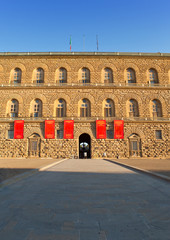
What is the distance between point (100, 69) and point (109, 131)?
28.3ft

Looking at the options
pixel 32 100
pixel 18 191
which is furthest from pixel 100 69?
pixel 18 191

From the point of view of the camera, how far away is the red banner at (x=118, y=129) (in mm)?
19391

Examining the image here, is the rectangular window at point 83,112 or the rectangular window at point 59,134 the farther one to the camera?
the rectangular window at point 83,112

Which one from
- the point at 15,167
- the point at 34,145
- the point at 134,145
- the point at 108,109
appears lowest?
the point at 15,167

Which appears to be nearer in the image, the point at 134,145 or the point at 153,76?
the point at 134,145

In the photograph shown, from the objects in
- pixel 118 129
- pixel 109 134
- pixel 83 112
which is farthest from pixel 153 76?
pixel 83 112

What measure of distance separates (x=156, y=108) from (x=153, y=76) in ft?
15.4

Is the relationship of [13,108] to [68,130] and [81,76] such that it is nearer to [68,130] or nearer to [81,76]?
[68,130]

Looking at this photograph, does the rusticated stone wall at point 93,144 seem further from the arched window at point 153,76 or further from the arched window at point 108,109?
the arched window at point 153,76

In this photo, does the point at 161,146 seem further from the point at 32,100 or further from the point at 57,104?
the point at 32,100

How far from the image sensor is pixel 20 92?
20766mm

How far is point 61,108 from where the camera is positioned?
67.4 ft

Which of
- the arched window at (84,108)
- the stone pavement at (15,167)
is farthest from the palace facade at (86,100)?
the stone pavement at (15,167)

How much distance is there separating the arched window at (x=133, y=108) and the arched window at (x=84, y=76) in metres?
6.49
